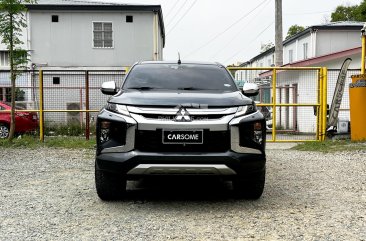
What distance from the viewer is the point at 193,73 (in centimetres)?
649

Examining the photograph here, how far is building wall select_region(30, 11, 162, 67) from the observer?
2416cm

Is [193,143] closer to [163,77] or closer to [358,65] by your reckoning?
[163,77]

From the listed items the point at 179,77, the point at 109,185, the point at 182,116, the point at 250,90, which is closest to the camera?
the point at 182,116

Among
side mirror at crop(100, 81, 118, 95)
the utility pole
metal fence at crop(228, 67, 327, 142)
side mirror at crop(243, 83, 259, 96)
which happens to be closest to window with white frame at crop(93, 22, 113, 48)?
metal fence at crop(228, 67, 327, 142)

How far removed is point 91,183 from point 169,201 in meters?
1.65

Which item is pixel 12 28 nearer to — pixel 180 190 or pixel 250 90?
pixel 180 190

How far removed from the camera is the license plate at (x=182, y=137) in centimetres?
496

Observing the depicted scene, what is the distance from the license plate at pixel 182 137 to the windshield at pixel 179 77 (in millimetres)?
1198

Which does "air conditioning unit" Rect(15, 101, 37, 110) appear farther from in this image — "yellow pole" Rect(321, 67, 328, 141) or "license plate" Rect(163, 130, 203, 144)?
"license plate" Rect(163, 130, 203, 144)

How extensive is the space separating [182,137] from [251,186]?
1.22m

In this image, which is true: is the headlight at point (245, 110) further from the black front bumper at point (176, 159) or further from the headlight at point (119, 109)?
the headlight at point (119, 109)

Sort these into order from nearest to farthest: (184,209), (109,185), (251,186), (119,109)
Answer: (119,109) → (184,209) → (109,185) → (251,186)

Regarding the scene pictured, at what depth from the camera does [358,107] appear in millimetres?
12281

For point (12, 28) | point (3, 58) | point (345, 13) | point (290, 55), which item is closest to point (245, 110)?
point (12, 28)
